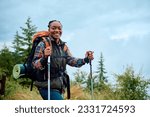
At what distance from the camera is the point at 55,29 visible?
632cm

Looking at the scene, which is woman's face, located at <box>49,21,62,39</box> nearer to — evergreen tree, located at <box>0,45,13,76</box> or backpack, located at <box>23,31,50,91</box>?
backpack, located at <box>23,31,50,91</box>

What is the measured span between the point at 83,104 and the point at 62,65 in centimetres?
108

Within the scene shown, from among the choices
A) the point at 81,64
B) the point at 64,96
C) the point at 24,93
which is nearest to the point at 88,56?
the point at 81,64

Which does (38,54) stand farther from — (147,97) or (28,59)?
(147,97)

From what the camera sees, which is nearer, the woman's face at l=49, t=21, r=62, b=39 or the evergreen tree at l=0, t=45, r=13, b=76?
the woman's face at l=49, t=21, r=62, b=39

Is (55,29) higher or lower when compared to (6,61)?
higher

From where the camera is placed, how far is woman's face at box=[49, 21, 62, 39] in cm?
626

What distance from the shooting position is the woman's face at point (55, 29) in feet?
20.5

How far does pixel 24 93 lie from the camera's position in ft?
22.5

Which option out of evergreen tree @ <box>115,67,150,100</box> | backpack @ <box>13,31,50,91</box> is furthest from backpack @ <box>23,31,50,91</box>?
evergreen tree @ <box>115,67,150,100</box>

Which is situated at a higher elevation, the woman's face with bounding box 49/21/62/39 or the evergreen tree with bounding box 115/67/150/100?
the woman's face with bounding box 49/21/62/39

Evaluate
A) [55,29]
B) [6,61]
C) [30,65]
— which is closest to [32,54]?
[30,65]

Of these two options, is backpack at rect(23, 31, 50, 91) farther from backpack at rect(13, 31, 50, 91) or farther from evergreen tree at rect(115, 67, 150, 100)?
evergreen tree at rect(115, 67, 150, 100)

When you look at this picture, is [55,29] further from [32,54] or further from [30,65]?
[30,65]
